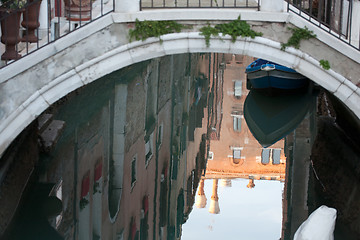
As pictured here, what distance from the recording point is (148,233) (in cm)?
853

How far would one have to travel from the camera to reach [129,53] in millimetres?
7367

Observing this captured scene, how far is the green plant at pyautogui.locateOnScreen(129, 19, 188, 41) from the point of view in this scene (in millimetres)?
7266

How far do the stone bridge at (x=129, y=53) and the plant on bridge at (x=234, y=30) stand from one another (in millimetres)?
39

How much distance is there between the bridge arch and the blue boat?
6911mm

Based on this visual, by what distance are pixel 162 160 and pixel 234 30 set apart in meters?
4.32

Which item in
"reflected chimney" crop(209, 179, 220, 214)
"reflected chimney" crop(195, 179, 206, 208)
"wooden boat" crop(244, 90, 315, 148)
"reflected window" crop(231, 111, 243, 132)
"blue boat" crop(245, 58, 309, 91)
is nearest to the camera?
"reflected chimney" crop(209, 179, 220, 214)

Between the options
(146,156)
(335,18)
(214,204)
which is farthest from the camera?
(335,18)

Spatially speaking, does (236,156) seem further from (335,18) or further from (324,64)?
(324,64)

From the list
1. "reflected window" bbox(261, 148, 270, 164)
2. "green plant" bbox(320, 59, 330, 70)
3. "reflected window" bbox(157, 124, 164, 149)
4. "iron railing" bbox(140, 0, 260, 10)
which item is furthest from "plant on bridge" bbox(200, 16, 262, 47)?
"reflected window" bbox(261, 148, 270, 164)

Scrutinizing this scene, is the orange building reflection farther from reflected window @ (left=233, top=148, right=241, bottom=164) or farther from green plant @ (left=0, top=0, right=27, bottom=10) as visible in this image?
green plant @ (left=0, top=0, right=27, bottom=10)

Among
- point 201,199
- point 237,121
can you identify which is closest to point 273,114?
point 237,121

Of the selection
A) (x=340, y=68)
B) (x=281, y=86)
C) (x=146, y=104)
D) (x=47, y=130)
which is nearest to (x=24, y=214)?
(x=47, y=130)

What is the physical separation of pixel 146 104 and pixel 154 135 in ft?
4.44

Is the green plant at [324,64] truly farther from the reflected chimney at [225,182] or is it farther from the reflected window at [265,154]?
the reflected window at [265,154]
